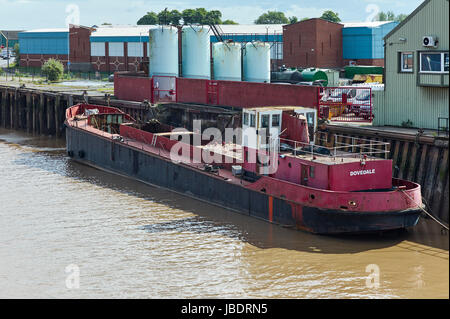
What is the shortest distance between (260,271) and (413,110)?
11652 millimetres

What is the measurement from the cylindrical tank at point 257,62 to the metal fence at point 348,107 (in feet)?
31.6

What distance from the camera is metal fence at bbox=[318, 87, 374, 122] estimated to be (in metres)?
32.0

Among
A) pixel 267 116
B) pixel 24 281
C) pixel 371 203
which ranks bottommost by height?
pixel 24 281

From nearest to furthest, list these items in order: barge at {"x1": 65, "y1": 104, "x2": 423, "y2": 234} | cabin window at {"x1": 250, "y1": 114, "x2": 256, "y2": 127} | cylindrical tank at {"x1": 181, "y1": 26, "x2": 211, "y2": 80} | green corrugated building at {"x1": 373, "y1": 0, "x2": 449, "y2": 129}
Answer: barge at {"x1": 65, "y1": 104, "x2": 423, "y2": 234}
cabin window at {"x1": 250, "y1": 114, "x2": 256, "y2": 127}
green corrugated building at {"x1": 373, "y1": 0, "x2": 449, "y2": 129}
cylindrical tank at {"x1": 181, "y1": 26, "x2": 211, "y2": 80}

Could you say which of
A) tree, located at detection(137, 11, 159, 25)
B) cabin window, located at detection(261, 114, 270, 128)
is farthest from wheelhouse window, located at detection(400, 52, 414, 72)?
tree, located at detection(137, 11, 159, 25)

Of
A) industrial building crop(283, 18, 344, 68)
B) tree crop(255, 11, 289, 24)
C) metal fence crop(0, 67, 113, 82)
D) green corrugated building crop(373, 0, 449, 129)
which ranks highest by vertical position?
tree crop(255, 11, 289, 24)

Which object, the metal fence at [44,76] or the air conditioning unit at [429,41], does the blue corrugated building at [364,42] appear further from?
the air conditioning unit at [429,41]

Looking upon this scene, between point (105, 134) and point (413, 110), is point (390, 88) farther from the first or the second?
point (105, 134)

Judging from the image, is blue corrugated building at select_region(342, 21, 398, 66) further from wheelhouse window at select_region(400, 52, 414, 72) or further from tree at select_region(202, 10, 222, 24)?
tree at select_region(202, 10, 222, 24)

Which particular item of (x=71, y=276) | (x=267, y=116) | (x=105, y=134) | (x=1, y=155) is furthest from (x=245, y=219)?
(x=1, y=155)

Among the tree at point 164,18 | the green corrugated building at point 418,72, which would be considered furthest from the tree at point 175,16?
the green corrugated building at point 418,72

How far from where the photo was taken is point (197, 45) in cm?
4462

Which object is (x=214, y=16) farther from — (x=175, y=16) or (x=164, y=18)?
(x=164, y=18)

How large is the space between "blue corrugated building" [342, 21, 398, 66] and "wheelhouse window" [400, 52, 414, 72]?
2922 cm
